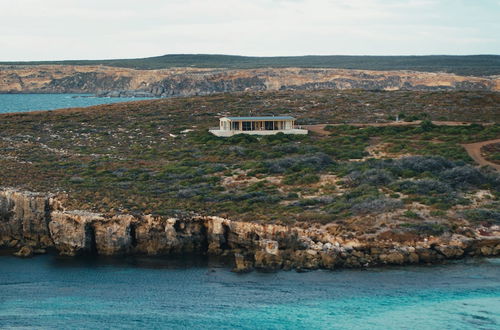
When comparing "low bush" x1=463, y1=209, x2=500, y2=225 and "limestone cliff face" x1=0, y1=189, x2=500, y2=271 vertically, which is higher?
"low bush" x1=463, y1=209, x2=500, y2=225

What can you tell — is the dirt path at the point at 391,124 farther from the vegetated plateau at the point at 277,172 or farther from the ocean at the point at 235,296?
the ocean at the point at 235,296

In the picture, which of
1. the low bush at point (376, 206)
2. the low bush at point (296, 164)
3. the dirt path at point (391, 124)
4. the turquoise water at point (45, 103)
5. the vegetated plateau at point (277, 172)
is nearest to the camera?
the vegetated plateau at point (277, 172)

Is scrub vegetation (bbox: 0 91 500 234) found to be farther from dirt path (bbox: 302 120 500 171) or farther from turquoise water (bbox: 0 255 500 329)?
turquoise water (bbox: 0 255 500 329)

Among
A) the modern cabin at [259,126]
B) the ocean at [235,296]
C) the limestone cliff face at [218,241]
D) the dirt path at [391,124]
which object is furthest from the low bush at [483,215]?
the dirt path at [391,124]

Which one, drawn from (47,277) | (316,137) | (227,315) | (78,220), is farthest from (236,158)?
(227,315)

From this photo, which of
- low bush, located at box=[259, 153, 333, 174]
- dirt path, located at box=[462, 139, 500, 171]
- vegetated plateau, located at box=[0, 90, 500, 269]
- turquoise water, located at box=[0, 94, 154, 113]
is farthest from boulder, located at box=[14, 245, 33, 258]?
turquoise water, located at box=[0, 94, 154, 113]

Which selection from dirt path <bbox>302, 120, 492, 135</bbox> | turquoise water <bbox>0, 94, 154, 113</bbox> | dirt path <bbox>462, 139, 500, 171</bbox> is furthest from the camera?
turquoise water <bbox>0, 94, 154, 113</bbox>

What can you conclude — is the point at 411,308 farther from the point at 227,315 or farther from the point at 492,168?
the point at 492,168
